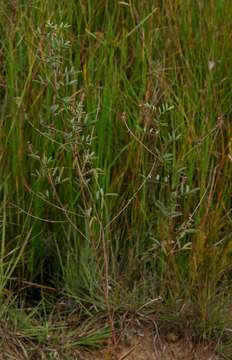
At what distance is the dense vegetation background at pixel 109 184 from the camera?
3.03 meters

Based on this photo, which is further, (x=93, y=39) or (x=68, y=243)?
(x=93, y=39)

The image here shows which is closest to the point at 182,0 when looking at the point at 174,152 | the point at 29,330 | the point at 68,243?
the point at 174,152

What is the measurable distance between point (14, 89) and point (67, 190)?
374 mm

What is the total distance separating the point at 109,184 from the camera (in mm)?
3188

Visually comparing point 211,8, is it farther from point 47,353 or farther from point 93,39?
point 47,353

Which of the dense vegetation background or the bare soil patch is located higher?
the dense vegetation background

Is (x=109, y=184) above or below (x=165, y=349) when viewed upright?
above

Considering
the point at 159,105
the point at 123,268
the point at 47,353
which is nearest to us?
the point at 47,353

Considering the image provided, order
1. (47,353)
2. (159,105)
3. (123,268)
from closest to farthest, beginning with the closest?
(47,353)
(123,268)
(159,105)

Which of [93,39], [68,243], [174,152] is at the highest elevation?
[93,39]

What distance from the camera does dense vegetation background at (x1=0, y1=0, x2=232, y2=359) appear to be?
3025 millimetres

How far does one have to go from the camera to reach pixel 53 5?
3439mm

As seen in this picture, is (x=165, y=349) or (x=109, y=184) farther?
(x=109, y=184)

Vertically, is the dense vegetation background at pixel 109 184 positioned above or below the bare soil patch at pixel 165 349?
above
